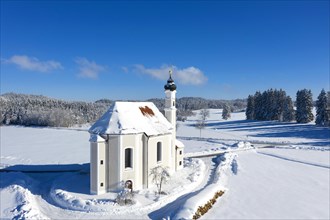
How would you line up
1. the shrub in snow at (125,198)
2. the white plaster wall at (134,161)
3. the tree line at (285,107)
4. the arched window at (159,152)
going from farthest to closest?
the tree line at (285,107) → the arched window at (159,152) → the white plaster wall at (134,161) → the shrub in snow at (125,198)

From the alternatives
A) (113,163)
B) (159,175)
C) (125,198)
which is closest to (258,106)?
(159,175)

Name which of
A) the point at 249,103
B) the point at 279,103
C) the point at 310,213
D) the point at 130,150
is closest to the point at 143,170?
the point at 130,150

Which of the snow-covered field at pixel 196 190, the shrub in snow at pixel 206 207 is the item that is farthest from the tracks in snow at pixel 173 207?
the shrub in snow at pixel 206 207

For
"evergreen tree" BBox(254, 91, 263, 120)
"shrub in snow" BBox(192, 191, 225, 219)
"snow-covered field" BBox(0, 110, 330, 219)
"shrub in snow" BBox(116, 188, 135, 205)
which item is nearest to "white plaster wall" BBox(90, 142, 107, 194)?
"snow-covered field" BBox(0, 110, 330, 219)

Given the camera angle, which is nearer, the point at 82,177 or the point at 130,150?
the point at 130,150

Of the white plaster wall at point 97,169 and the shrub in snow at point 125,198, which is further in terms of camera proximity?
the white plaster wall at point 97,169

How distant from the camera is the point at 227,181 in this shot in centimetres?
2606

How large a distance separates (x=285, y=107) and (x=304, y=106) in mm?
7256

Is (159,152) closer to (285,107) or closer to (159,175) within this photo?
(159,175)

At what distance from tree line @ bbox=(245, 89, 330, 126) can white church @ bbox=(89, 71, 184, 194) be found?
54.5 m

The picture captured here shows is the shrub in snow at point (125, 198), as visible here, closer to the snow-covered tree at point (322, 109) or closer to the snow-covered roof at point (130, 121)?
the snow-covered roof at point (130, 121)

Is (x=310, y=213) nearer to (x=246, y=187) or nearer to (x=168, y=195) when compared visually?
(x=246, y=187)

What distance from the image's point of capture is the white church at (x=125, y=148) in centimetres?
2164

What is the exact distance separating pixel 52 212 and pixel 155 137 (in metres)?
9.52
